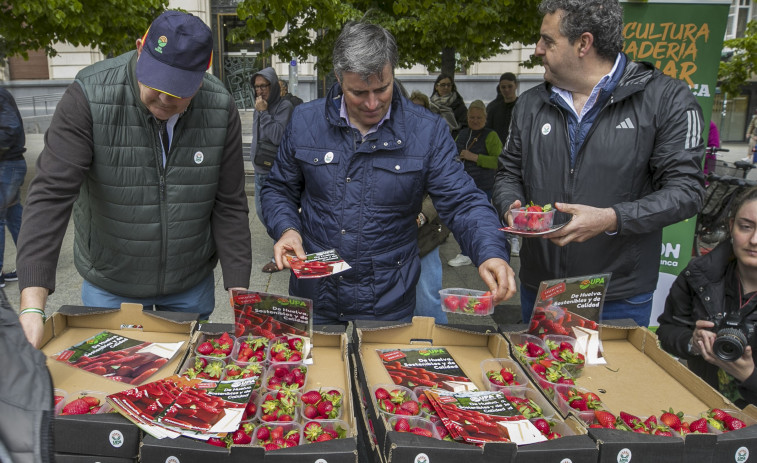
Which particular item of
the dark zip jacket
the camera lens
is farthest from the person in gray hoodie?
the camera lens

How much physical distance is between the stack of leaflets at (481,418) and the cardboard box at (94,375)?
32.0 inches

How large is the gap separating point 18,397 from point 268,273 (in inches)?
221

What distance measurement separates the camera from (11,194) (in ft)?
17.6

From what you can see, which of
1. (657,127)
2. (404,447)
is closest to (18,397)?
(404,447)

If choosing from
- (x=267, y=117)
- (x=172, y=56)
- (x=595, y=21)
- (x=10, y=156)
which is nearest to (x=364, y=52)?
(x=172, y=56)

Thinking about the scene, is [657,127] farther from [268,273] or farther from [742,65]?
[742,65]

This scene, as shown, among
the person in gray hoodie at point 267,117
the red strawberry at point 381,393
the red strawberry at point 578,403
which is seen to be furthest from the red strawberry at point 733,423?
the person in gray hoodie at point 267,117

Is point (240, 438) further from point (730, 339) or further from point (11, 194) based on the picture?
point (11, 194)

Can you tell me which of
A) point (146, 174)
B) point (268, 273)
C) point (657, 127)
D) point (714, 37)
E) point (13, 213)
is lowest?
point (268, 273)

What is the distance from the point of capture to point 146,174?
2.28 m

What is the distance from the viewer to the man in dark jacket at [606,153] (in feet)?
7.61

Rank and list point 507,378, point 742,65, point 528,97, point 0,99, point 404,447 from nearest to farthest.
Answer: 1. point 404,447
2. point 507,378
3. point 528,97
4. point 0,99
5. point 742,65

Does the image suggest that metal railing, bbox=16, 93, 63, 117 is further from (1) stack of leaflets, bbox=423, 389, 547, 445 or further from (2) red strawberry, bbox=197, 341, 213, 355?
(1) stack of leaflets, bbox=423, 389, 547, 445

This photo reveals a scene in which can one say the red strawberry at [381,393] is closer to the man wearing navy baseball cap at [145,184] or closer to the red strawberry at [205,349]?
the red strawberry at [205,349]
